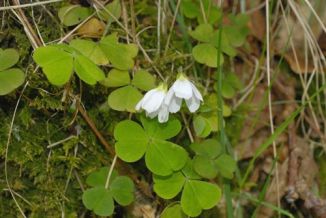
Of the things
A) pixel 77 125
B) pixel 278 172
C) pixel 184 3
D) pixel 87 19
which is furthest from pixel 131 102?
pixel 278 172

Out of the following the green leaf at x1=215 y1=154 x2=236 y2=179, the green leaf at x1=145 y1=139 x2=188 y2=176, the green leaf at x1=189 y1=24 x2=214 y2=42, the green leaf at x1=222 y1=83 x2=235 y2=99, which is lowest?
the green leaf at x1=215 y1=154 x2=236 y2=179

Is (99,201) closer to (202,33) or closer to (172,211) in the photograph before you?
(172,211)

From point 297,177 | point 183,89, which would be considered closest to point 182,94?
point 183,89

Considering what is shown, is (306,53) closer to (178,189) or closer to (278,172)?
(278,172)

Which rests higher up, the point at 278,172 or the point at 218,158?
the point at 218,158

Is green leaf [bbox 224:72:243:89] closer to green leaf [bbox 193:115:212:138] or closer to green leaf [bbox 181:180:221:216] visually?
green leaf [bbox 193:115:212:138]

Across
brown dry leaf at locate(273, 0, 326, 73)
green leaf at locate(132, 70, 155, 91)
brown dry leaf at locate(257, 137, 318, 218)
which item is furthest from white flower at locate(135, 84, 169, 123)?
brown dry leaf at locate(273, 0, 326, 73)
